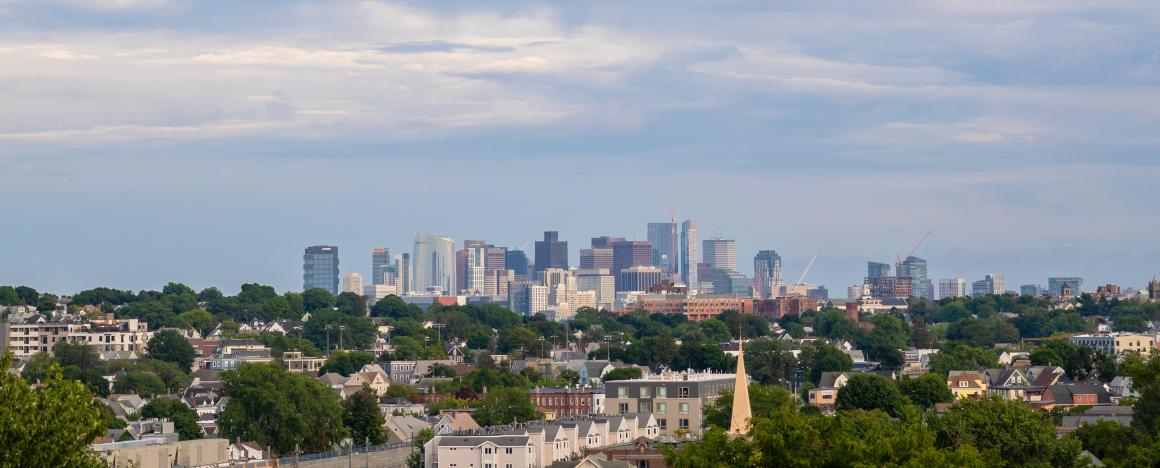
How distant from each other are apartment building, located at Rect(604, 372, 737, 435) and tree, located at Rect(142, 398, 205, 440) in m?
22.3

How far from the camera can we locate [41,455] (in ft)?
121

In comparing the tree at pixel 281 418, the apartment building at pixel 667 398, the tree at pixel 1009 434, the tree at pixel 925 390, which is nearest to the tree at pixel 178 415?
the tree at pixel 281 418

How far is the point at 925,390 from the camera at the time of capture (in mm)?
119875

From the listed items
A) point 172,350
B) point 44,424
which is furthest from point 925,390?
point 44,424

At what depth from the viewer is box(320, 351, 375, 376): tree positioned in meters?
166

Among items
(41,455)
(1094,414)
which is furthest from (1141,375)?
(1094,414)

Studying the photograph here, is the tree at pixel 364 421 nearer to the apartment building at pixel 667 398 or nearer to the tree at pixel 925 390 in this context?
the apartment building at pixel 667 398

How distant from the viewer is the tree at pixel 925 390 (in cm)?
11875

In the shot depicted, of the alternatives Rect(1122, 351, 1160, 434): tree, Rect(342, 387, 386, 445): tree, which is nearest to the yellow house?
Rect(342, 387, 386, 445): tree

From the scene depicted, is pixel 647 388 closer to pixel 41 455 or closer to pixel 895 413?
pixel 895 413

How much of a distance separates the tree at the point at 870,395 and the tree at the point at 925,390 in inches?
121

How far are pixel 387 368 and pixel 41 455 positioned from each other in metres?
135

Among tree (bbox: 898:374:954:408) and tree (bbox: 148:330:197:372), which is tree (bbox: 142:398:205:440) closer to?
tree (bbox: 898:374:954:408)

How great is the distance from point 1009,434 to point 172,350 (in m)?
117
